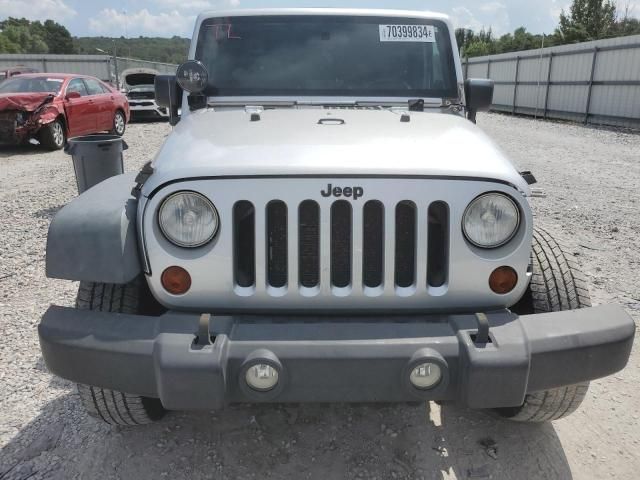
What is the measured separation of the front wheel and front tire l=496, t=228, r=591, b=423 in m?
12.6

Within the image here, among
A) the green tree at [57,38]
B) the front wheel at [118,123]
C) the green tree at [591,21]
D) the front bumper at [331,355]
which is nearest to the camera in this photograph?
the front bumper at [331,355]

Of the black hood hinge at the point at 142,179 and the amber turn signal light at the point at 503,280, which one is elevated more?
the black hood hinge at the point at 142,179

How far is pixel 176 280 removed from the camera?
2158 millimetres

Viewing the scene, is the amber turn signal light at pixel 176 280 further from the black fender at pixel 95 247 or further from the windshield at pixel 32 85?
the windshield at pixel 32 85

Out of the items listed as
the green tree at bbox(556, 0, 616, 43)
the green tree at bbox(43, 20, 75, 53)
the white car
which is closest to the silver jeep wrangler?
the white car

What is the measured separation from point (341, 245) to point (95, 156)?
13.9ft

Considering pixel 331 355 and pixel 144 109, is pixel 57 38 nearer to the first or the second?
pixel 144 109

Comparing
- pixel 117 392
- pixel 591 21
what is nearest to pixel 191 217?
pixel 117 392

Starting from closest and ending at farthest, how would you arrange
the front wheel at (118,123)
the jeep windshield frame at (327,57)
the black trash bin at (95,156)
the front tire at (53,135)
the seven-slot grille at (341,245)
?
the seven-slot grille at (341,245), the jeep windshield frame at (327,57), the black trash bin at (95,156), the front tire at (53,135), the front wheel at (118,123)

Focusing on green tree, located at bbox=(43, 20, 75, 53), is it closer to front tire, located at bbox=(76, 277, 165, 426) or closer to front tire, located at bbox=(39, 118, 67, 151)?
front tire, located at bbox=(39, 118, 67, 151)

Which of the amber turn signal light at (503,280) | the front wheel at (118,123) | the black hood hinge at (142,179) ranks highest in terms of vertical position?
the black hood hinge at (142,179)

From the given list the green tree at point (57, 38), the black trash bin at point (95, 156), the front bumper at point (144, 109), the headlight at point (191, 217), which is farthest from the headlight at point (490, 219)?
the green tree at point (57, 38)

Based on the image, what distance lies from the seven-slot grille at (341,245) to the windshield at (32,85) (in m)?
10.9

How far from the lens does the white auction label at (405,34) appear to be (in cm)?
364
